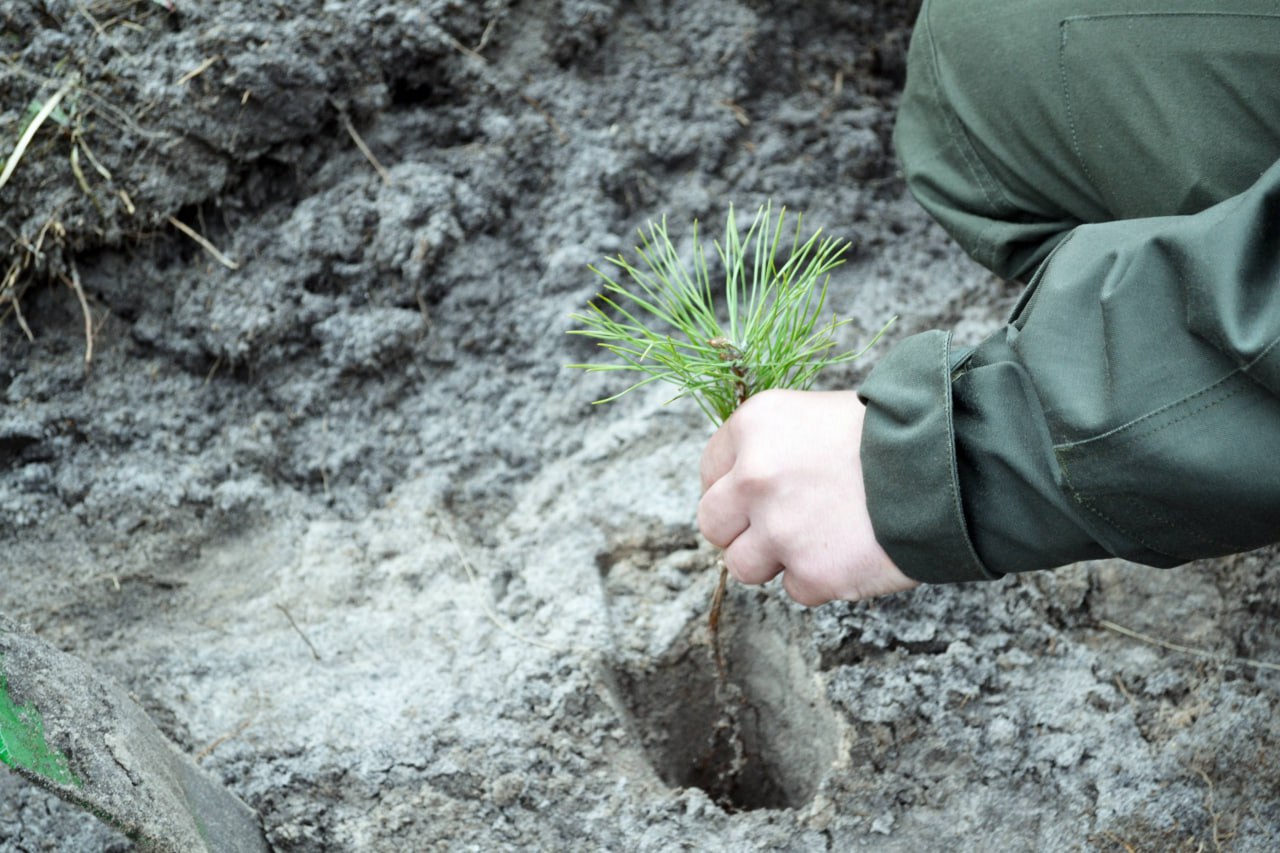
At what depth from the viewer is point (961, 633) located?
1155 millimetres

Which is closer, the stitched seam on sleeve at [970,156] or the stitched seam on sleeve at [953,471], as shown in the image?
the stitched seam on sleeve at [953,471]

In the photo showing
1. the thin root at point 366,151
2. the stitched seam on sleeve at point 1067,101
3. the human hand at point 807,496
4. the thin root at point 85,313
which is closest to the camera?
the human hand at point 807,496

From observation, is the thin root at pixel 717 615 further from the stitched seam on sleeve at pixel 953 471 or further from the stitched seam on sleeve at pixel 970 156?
the stitched seam on sleeve at pixel 970 156

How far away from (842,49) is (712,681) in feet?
3.42

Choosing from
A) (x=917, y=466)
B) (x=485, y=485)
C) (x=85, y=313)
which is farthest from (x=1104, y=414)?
(x=85, y=313)

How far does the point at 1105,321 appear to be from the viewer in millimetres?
789

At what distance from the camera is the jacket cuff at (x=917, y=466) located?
33.0 inches

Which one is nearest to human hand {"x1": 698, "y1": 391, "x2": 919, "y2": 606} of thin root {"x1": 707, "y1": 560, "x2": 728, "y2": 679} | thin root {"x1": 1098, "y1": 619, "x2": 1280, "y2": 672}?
thin root {"x1": 707, "y1": 560, "x2": 728, "y2": 679}

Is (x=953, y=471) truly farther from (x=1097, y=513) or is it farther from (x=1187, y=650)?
(x=1187, y=650)

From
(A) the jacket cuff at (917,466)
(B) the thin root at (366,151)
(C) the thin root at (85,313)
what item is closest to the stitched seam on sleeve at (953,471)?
(A) the jacket cuff at (917,466)

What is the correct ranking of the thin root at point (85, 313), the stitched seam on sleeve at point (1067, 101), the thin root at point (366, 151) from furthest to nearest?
the thin root at point (366, 151)
the thin root at point (85, 313)
the stitched seam on sleeve at point (1067, 101)

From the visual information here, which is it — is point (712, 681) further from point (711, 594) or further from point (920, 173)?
point (920, 173)

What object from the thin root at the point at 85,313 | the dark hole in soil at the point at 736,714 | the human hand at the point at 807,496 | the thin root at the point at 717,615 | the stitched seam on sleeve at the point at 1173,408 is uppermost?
the thin root at the point at 85,313

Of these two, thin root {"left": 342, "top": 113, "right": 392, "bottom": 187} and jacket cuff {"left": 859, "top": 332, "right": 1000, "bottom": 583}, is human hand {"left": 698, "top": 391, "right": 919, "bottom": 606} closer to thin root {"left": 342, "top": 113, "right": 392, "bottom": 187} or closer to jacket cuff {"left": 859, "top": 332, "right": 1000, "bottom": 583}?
jacket cuff {"left": 859, "top": 332, "right": 1000, "bottom": 583}
